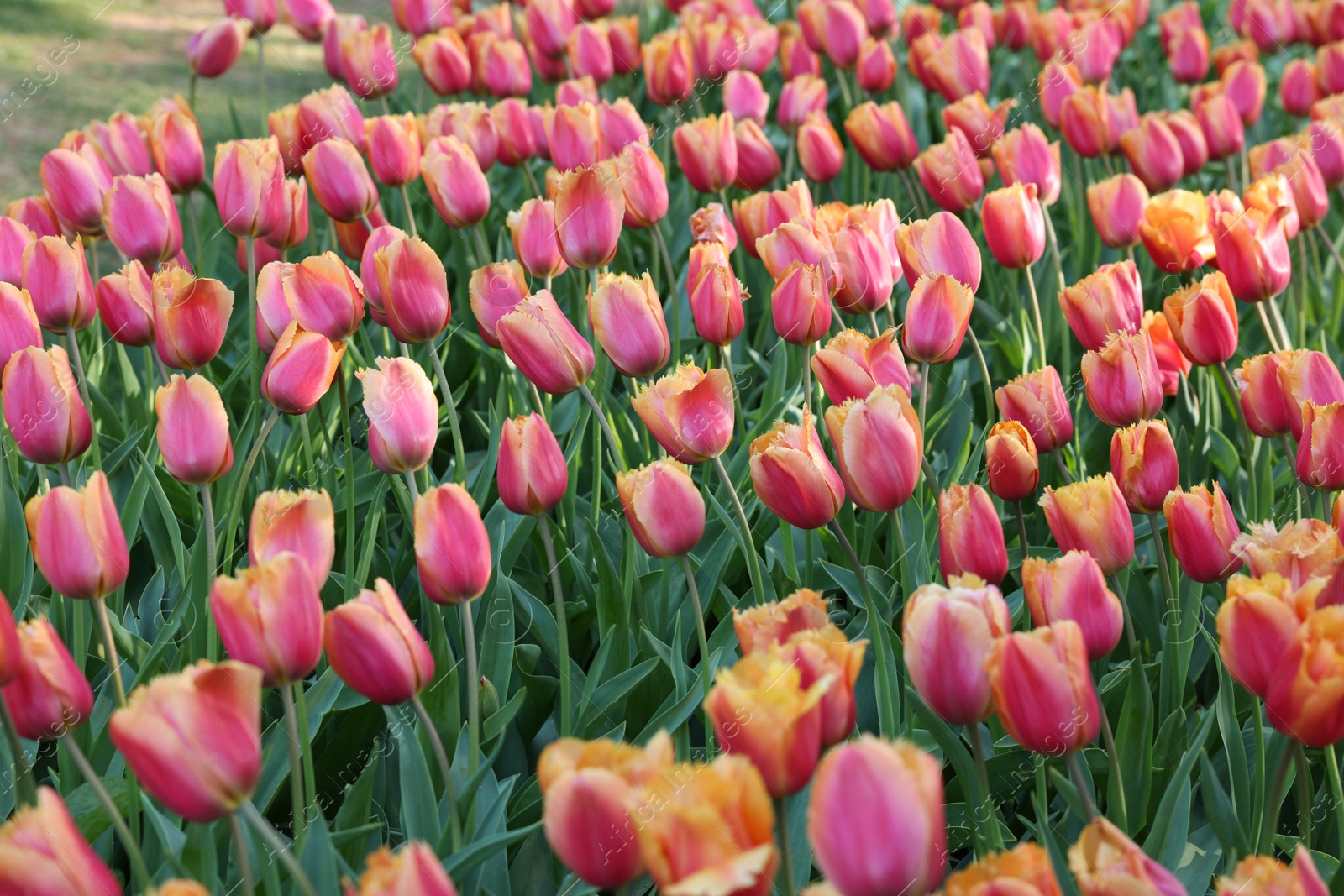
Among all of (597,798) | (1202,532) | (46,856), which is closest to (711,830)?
(597,798)

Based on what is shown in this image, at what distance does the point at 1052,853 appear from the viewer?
1.13 meters

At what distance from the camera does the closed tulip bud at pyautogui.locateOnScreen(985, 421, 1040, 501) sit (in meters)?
1.39

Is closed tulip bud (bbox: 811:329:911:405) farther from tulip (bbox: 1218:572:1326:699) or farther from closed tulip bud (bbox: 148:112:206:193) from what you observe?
closed tulip bud (bbox: 148:112:206:193)

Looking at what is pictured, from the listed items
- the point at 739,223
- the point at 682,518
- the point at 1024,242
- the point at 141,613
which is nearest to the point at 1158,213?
the point at 1024,242

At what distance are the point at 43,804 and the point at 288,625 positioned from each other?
0.81 feet

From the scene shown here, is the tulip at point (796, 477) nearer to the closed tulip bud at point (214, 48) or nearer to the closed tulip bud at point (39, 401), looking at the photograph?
the closed tulip bud at point (39, 401)

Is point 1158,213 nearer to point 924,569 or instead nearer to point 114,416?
point 924,569

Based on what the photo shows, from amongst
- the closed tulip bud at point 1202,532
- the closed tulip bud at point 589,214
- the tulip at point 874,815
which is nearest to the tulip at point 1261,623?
the closed tulip bud at point 1202,532

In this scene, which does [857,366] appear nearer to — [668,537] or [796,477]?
[796,477]

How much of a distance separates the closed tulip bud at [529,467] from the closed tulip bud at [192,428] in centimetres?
32

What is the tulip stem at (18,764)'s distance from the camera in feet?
3.17

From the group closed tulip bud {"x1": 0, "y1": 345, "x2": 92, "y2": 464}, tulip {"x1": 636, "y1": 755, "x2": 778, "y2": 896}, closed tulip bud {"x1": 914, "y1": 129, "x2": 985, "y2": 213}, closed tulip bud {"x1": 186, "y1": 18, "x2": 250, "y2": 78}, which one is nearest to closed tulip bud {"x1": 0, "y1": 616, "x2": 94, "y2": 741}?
closed tulip bud {"x1": 0, "y1": 345, "x2": 92, "y2": 464}

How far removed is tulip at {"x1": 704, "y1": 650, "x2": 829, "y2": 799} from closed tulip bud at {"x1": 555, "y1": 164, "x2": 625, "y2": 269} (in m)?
1.11

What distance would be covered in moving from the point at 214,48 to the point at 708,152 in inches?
59.3
